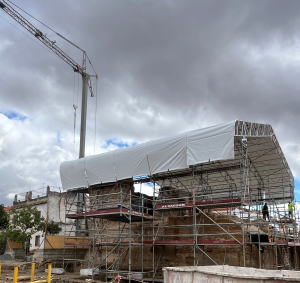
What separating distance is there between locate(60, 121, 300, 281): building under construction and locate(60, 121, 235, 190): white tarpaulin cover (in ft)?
0.16

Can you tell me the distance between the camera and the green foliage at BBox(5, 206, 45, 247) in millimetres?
26766

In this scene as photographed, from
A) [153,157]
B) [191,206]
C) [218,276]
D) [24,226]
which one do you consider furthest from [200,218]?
[24,226]

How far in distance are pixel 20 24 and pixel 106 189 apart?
26.5 meters

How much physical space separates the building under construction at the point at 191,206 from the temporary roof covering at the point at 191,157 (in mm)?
51

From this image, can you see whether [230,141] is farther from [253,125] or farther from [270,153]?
[270,153]

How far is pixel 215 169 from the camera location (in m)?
19.2

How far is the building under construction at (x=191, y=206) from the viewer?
15.9m

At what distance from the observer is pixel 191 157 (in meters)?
16.8

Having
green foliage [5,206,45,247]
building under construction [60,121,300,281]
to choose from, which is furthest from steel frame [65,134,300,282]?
green foliage [5,206,45,247]

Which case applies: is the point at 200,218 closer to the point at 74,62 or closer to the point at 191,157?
the point at 191,157

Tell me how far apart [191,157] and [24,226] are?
1732 centimetres

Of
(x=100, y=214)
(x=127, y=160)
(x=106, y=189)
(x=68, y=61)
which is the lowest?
(x=100, y=214)

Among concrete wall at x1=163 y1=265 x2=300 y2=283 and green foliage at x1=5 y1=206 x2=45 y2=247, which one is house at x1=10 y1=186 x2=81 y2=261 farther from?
concrete wall at x1=163 y1=265 x2=300 y2=283

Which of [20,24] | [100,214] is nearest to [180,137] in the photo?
[100,214]
